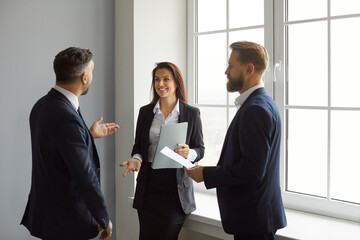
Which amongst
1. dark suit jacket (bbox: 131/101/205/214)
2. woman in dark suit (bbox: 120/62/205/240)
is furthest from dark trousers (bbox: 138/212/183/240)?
dark suit jacket (bbox: 131/101/205/214)

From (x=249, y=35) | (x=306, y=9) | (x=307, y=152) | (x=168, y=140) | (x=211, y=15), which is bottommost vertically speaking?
(x=307, y=152)

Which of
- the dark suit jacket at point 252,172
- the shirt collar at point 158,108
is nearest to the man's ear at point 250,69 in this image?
the dark suit jacket at point 252,172

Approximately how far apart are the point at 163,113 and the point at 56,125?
0.93 m

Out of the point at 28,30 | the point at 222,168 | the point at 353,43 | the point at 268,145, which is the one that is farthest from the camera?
the point at 28,30

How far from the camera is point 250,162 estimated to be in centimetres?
180

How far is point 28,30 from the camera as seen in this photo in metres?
2.65

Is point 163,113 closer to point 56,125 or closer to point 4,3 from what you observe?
point 56,125

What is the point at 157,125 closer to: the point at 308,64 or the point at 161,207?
the point at 161,207

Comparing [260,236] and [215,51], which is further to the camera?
[215,51]

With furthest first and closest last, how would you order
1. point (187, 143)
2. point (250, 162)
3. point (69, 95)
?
1. point (187, 143)
2. point (69, 95)
3. point (250, 162)

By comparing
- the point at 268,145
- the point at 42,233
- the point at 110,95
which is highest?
the point at 110,95

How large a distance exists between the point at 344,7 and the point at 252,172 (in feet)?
4.52

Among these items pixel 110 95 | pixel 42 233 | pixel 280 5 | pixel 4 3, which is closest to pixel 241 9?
pixel 280 5

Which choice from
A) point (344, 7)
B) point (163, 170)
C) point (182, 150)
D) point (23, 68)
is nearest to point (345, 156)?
point (344, 7)
